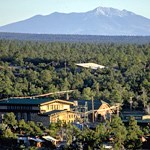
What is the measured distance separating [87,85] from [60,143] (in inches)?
649

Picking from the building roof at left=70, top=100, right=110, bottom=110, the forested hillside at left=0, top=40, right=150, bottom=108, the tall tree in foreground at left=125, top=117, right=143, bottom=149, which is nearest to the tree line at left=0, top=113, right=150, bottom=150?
the tall tree in foreground at left=125, top=117, right=143, bottom=149

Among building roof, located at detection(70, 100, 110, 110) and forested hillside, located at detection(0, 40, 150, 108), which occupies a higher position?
forested hillside, located at detection(0, 40, 150, 108)

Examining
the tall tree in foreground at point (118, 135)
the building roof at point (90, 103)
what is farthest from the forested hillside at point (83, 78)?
the tall tree in foreground at point (118, 135)

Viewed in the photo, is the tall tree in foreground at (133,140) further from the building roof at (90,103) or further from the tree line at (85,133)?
the building roof at (90,103)

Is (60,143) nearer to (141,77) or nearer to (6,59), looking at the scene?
(141,77)

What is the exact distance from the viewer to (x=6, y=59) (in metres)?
58.1

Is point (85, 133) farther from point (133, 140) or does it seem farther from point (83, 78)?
point (83, 78)

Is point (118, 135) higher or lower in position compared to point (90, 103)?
higher

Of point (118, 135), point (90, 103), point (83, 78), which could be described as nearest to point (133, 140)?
point (118, 135)

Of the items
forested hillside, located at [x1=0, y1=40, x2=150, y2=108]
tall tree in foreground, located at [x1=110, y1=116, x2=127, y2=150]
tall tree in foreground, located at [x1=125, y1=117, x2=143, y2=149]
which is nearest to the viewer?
tall tree in foreground, located at [x1=110, y1=116, x2=127, y2=150]

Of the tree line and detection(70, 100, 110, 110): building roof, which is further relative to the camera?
detection(70, 100, 110, 110): building roof

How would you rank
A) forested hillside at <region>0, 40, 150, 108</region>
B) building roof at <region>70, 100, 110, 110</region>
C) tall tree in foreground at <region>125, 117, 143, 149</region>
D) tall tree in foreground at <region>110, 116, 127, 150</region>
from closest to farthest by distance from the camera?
tall tree in foreground at <region>110, 116, 127, 150</region> < tall tree in foreground at <region>125, 117, 143, 149</region> < building roof at <region>70, 100, 110, 110</region> < forested hillside at <region>0, 40, 150, 108</region>

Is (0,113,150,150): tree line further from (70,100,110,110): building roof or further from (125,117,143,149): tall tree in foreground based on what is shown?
(70,100,110,110): building roof

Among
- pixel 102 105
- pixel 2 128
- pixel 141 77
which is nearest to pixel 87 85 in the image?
pixel 141 77
